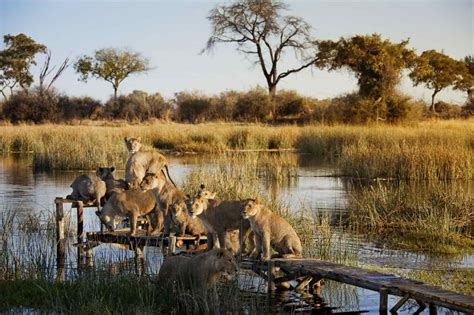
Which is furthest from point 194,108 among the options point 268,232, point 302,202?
point 268,232

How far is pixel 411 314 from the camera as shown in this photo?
921cm

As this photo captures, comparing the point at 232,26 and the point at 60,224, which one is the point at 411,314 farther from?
the point at 232,26

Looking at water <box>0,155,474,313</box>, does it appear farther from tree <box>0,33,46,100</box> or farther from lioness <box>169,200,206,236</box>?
tree <box>0,33,46,100</box>

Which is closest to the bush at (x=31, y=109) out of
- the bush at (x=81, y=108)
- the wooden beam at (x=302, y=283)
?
the bush at (x=81, y=108)

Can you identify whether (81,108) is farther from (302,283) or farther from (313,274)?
(313,274)

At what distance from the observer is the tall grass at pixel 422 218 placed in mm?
13383

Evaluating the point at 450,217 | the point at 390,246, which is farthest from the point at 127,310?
the point at 450,217

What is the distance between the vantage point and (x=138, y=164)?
1262 centimetres

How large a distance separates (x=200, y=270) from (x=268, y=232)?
5.01ft

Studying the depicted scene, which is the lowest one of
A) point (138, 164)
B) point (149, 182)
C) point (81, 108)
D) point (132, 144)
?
point (149, 182)

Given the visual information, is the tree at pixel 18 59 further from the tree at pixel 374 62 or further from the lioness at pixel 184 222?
the lioness at pixel 184 222

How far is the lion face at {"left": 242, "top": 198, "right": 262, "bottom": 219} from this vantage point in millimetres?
9477

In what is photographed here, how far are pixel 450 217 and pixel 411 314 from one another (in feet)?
20.6

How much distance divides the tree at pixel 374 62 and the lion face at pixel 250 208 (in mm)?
28290
